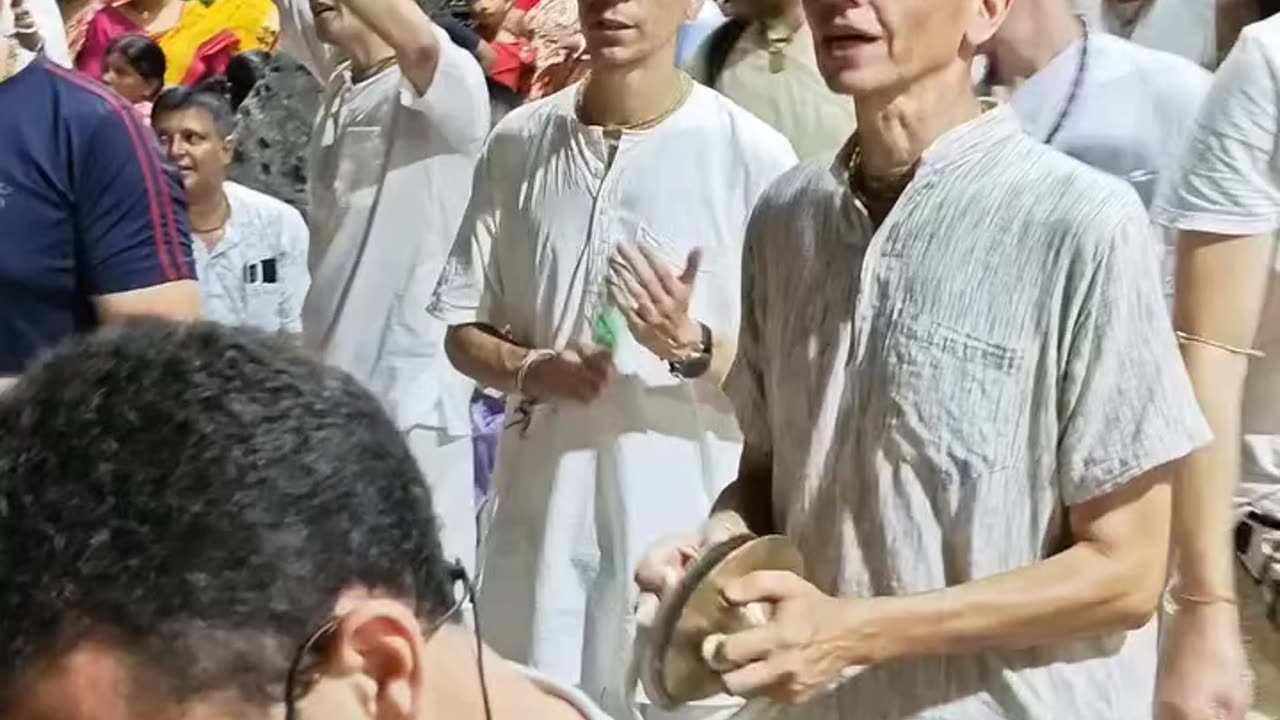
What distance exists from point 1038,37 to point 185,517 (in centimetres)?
150

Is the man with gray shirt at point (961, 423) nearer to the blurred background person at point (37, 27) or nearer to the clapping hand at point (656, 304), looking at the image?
the clapping hand at point (656, 304)

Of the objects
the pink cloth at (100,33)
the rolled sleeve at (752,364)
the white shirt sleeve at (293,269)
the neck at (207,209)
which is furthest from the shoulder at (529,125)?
the pink cloth at (100,33)

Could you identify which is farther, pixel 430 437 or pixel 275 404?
pixel 430 437

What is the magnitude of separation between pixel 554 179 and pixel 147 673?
58.8 inches

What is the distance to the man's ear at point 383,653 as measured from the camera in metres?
0.97

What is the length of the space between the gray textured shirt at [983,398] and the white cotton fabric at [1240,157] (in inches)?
12.7

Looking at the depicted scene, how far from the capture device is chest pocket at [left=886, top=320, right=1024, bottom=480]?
149cm

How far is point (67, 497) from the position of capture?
94 centimetres

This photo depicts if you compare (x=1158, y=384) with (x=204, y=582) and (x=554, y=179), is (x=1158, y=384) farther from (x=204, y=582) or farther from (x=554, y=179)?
(x=554, y=179)

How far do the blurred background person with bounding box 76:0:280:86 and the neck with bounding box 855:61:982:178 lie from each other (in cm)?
435

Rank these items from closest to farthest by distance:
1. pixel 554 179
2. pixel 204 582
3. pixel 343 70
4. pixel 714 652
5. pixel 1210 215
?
1. pixel 204 582
2. pixel 714 652
3. pixel 1210 215
4. pixel 554 179
5. pixel 343 70

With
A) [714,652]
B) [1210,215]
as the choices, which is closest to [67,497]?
[714,652]

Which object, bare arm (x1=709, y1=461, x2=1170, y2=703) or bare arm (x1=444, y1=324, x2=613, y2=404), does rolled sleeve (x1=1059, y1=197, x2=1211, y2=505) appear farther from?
bare arm (x1=444, y1=324, x2=613, y2=404)

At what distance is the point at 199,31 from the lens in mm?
5793
